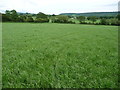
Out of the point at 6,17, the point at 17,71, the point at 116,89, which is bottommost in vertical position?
the point at 116,89

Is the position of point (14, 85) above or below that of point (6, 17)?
below

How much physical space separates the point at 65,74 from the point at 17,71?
188cm

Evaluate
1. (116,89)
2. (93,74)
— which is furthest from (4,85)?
(116,89)

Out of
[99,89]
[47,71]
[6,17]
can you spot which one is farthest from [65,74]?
[6,17]

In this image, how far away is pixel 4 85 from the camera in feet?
11.9

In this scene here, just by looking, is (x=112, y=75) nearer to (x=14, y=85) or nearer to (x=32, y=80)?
(x=32, y=80)

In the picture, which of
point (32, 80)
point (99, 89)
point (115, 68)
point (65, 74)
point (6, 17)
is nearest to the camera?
point (99, 89)

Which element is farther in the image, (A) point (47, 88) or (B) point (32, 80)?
(B) point (32, 80)

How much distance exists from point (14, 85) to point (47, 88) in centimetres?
104

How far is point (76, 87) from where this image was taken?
3.59 m

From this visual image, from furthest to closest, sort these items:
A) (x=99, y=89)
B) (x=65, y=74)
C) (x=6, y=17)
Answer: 1. (x=6, y=17)
2. (x=65, y=74)
3. (x=99, y=89)

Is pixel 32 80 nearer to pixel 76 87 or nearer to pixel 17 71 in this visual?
pixel 17 71

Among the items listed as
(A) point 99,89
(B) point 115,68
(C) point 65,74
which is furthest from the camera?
(B) point 115,68

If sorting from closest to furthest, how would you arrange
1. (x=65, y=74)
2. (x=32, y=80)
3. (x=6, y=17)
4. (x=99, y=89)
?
(x=99, y=89)
(x=32, y=80)
(x=65, y=74)
(x=6, y=17)
